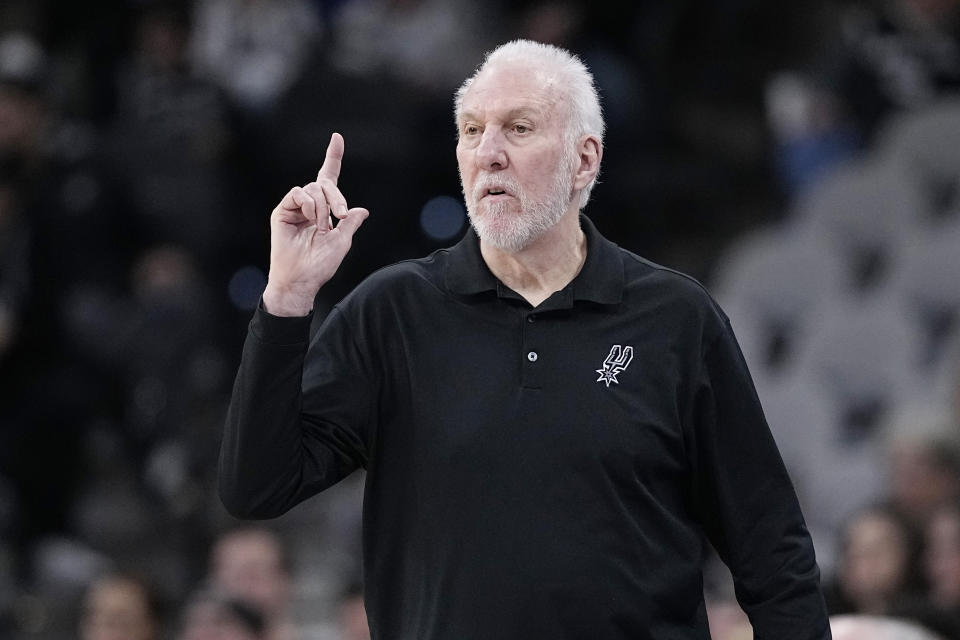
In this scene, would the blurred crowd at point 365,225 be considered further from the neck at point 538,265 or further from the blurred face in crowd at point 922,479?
the neck at point 538,265

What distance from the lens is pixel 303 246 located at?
2947 millimetres

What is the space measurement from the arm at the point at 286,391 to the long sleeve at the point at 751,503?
60cm

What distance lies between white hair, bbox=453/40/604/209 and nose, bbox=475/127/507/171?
0.10 meters

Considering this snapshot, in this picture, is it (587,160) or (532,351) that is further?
(587,160)

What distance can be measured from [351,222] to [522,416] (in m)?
0.41

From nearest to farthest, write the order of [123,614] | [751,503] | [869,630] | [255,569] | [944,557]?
1. [751,503]
2. [869,630]
3. [944,557]
4. [123,614]
5. [255,569]

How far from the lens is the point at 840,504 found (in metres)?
6.83

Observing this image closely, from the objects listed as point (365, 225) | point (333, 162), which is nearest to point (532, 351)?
point (333, 162)

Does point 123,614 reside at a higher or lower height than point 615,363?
lower

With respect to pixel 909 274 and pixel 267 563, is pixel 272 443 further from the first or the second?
pixel 909 274

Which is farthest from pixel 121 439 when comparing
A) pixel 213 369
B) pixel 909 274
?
pixel 909 274

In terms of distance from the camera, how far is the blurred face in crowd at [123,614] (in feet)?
19.3

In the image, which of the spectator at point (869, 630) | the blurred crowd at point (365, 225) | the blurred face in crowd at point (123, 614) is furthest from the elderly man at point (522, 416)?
the blurred crowd at point (365, 225)

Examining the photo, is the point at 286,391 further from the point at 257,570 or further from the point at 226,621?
the point at 257,570
